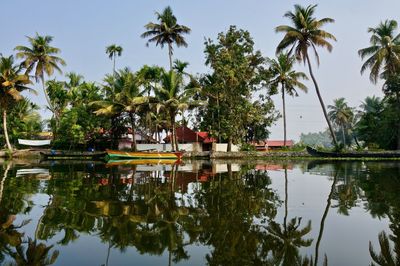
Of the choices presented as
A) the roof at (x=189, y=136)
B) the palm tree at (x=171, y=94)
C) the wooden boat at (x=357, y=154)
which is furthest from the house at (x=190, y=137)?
the wooden boat at (x=357, y=154)

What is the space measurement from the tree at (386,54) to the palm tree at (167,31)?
1951 cm

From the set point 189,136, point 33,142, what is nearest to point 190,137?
point 189,136

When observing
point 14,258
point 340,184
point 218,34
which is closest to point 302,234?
point 14,258

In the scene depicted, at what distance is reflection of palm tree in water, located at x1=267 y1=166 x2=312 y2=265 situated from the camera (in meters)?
4.64

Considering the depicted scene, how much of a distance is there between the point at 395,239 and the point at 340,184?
758 cm

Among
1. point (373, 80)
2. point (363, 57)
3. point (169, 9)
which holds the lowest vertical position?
point (373, 80)

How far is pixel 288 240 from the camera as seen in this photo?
18.0 feet

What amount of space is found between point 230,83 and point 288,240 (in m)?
31.0

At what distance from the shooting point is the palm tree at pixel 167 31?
1517 inches

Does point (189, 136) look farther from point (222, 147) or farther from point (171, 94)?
point (171, 94)

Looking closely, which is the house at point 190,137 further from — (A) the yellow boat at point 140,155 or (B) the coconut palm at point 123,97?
(A) the yellow boat at point 140,155

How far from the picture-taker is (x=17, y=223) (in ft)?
21.3

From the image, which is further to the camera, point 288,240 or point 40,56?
point 40,56

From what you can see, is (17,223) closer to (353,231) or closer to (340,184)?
(353,231)
